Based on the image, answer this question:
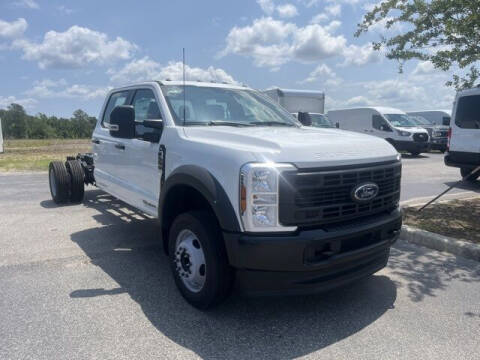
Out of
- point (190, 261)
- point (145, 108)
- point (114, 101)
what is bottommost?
point (190, 261)

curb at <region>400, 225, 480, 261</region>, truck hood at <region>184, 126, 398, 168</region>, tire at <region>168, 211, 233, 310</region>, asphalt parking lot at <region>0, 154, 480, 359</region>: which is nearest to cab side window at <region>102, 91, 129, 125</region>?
asphalt parking lot at <region>0, 154, 480, 359</region>

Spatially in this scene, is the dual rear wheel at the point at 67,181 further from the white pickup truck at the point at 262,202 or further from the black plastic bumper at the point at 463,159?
the black plastic bumper at the point at 463,159

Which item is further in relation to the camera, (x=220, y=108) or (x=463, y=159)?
(x=463, y=159)

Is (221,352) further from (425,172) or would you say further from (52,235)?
(425,172)

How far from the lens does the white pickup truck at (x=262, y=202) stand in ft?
9.78

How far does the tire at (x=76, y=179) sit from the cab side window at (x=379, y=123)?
1476cm

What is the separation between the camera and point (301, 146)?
3172mm

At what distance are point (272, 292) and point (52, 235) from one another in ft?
12.7

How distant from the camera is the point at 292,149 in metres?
3.12

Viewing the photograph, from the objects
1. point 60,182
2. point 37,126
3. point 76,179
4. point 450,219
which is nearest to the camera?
point 450,219

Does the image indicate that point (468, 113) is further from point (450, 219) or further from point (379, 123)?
point (379, 123)

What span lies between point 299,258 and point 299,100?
16.9 m

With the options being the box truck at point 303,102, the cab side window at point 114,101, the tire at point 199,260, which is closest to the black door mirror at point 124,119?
the tire at point 199,260

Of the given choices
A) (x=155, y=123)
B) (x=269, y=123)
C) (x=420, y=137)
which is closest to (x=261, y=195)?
(x=155, y=123)
